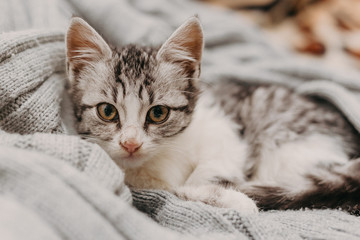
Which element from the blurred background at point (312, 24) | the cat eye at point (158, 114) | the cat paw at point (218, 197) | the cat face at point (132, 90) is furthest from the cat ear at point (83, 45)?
the blurred background at point (312, 24)

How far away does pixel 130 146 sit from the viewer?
0.96 m

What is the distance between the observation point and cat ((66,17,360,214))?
3.28ft

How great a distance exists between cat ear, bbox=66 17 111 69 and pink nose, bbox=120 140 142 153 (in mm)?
339

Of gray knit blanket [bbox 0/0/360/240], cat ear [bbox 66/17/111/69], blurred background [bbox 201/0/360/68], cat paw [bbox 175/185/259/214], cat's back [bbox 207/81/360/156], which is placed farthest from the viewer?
blurred background [bbox 201/0/360/68]

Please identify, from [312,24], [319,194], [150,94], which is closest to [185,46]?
[150,94]

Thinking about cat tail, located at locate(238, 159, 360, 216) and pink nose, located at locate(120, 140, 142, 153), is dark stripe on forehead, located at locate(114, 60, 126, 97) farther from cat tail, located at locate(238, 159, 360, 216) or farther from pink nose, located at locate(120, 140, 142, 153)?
cat tail, located at locate(238, 159, 360, 216)

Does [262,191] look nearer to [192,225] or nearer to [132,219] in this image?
[192,225]

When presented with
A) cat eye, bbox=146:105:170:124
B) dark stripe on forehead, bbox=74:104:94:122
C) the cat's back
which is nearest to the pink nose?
cat eye, bbox=146:105:170:124

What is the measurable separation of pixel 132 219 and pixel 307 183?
637 mm

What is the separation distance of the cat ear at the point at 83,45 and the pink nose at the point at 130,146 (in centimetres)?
34

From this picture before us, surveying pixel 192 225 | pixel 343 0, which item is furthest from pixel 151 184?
pixel 343 0

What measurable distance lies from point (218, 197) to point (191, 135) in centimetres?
34

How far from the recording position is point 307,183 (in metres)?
1.03

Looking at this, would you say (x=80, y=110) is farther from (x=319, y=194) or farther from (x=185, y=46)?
(x=319, y=194)
